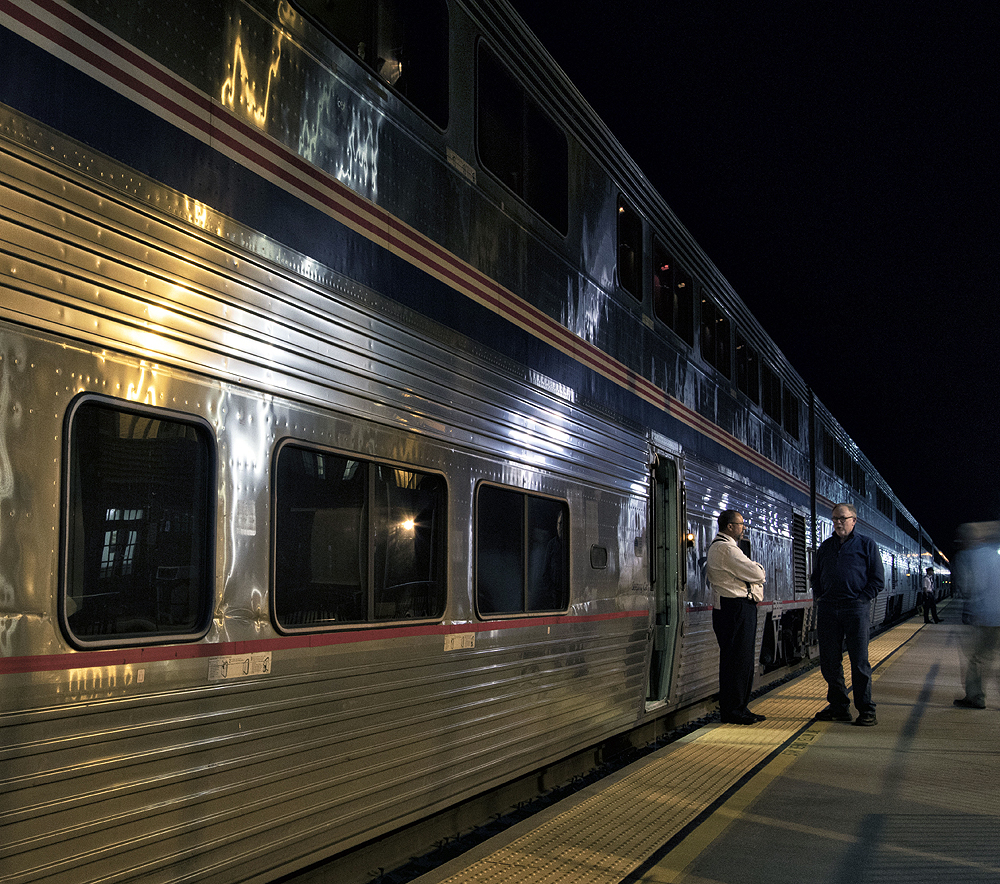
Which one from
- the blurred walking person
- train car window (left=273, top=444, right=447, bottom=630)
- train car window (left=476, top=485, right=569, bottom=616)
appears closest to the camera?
train car window (left=273, top=444, right=447, bottom=630)

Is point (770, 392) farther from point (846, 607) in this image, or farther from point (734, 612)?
point (734, 612)

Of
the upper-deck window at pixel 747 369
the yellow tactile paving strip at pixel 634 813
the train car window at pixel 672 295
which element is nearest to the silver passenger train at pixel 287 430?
the yellow tactile paving strip at pixel 634 813

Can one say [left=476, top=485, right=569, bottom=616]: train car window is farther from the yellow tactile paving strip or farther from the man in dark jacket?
the man in dark jacket

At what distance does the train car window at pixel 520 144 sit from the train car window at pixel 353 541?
1.84 m

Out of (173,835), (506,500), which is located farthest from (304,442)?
(506,500)

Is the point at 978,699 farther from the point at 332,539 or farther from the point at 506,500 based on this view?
the point at 332,539

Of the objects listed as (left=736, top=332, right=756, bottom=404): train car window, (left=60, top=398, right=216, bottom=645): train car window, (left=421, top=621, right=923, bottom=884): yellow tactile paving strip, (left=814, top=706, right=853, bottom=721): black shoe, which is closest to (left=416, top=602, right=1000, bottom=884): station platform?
(left=421, top=621, right=923, bottom=884): yellow tactile paving strip

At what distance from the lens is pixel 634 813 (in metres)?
4.65

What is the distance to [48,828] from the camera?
2463mm

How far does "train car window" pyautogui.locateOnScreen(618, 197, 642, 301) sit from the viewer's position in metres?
6.83

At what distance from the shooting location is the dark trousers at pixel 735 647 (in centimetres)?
723

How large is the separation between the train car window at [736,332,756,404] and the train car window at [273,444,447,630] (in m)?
6.81

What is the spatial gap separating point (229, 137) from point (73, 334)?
100 centimetres

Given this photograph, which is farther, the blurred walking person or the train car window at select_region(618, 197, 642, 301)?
the blurred walking person
